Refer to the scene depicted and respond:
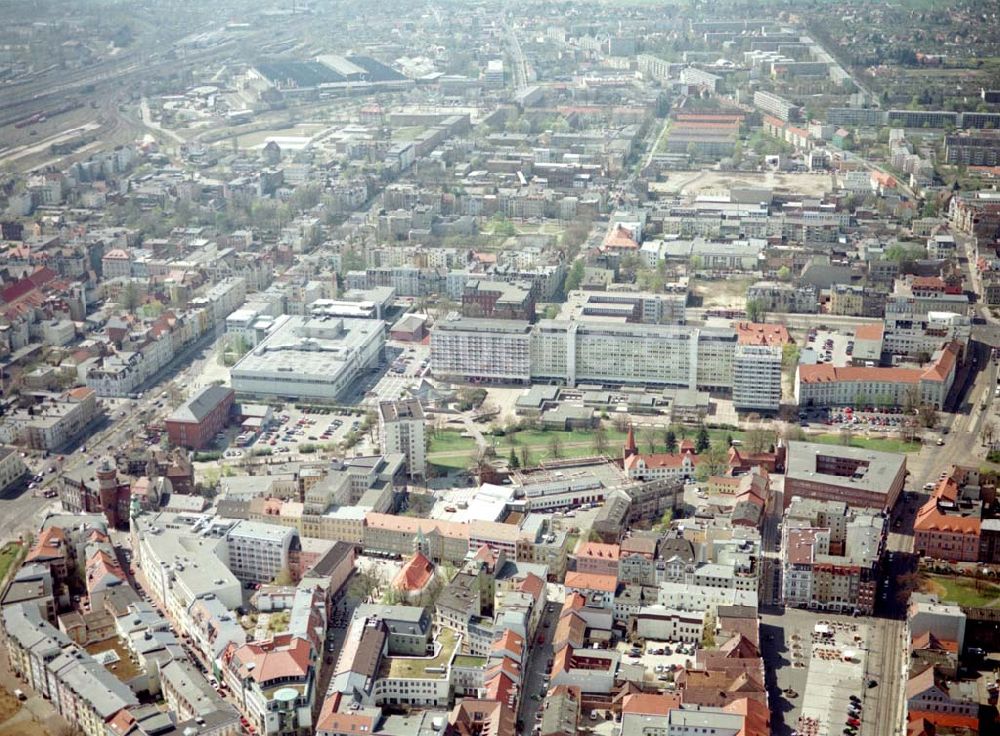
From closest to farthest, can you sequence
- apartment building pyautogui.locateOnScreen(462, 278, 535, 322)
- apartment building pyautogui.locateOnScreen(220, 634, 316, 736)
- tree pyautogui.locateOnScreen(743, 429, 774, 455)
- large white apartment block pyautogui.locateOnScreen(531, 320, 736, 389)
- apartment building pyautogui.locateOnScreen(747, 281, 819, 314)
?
apartment building pyautogui.locateOnScreen(220, 634, 316, 736) → tree pyautogui.locateOnScreen(743, 429, 774, 455) → large white apartment block pyautogui.locateOnScreen(531, 320, 736, 389) → apartment building pyautogui.locateOnScreen(462, 278, 535, 322) → apartment building pyautogui.locateOnScreen(747, 281, 819, 314)

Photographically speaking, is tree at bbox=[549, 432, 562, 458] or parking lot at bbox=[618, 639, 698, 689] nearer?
parking lot at bbox=[618, 639, 698, 689]

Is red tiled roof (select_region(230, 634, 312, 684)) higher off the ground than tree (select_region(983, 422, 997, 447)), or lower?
higher

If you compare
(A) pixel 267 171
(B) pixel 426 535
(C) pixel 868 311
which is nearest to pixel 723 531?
(B) pixel 426 535

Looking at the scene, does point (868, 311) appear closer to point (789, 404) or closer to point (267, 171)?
point (789, 404)

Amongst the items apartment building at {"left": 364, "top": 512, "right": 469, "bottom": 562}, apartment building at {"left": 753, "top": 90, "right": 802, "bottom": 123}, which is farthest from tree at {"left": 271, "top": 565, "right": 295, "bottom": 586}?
apartment building at {"left": 753, "top": 90, "right": 802, "bottom": 123}

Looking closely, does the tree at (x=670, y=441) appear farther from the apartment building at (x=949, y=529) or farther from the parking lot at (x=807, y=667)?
the parking lot at (x=807, y=667)

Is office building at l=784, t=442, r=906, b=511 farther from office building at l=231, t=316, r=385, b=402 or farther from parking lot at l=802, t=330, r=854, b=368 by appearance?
office building at l=231, t=316, r=385, b=402
